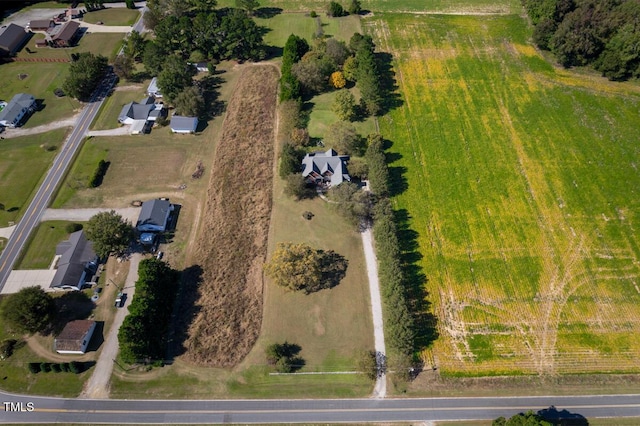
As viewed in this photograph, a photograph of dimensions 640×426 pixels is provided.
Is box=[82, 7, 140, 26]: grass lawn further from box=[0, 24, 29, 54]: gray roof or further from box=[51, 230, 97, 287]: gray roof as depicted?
box=[51, 230, 97, 287]: gray roof

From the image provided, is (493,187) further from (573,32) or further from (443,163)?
(573,32)

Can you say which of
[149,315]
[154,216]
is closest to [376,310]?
[149,315]

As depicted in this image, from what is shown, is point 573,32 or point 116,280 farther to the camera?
point 573,32

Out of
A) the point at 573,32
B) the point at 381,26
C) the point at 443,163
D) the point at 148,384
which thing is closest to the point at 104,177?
the point at 148,384

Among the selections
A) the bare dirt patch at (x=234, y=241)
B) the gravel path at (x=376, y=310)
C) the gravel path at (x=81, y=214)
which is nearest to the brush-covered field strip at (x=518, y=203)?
the gravel path at (x=376, y=310)

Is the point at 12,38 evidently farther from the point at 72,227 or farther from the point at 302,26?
the point at 302,26

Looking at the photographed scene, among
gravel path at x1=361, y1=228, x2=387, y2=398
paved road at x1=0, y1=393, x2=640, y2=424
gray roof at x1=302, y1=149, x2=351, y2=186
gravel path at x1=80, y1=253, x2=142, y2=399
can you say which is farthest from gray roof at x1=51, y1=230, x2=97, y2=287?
gravel path at x1=361, y1=228, x2=387, y2=398
